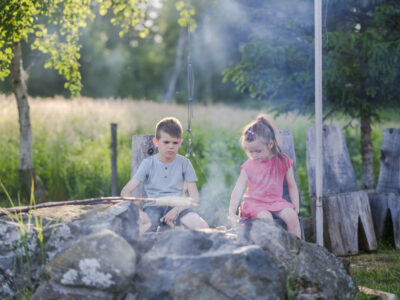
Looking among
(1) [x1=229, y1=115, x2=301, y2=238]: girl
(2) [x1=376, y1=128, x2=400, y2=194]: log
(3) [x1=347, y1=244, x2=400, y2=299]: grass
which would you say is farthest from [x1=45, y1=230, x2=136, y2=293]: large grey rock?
(2) [x1=376, y1=128, x2=400, y2=194]: log

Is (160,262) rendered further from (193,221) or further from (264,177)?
(264,177)

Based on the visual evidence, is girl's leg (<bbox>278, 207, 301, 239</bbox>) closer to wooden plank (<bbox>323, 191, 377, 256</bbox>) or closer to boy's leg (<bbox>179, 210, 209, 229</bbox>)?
boy's leg (<bbox>179, 210, 209, 229</bbox>)

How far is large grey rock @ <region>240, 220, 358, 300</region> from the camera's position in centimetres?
268

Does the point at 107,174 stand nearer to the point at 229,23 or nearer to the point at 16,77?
the point at 16,77

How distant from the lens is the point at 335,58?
638 centimetres

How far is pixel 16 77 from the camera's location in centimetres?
690

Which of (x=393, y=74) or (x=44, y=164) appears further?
(x=44, y=164)

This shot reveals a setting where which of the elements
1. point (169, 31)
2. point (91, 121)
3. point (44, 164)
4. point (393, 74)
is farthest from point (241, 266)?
point (169, 31)

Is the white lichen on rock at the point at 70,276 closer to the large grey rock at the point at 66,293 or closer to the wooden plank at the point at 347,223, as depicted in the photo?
the large grey rock at the point at 66,293

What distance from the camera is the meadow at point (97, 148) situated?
7.59 meters

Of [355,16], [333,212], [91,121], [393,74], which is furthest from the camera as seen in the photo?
[91,121]

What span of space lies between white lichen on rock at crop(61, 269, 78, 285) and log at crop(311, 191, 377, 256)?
3.55 metres

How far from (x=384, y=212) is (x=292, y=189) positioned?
220 centimetres

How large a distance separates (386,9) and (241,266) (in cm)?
499
